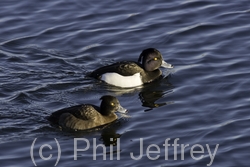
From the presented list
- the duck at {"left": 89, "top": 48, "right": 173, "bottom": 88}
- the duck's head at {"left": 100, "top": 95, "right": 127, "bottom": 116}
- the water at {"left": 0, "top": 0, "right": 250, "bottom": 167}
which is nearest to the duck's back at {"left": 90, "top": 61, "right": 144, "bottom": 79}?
the duck at {"left": 89, "top": 48, "right": 173, "bottom": 88}

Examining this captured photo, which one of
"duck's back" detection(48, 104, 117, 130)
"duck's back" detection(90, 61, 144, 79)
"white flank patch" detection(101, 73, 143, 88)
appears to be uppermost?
"duck's back" detection(90, 61, 144, 79)

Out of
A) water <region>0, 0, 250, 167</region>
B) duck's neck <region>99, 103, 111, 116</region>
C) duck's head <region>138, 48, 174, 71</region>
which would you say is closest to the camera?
water <region>0, 0, 250, 167</region>

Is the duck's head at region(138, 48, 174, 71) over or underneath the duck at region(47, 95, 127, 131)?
over

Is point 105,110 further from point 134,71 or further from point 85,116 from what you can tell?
point 134,71

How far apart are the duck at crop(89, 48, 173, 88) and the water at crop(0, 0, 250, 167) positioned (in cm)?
21

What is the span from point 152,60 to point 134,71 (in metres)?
0.51

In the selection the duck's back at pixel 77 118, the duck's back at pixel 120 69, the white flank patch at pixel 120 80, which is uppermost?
the duck's back at pixel 120 69

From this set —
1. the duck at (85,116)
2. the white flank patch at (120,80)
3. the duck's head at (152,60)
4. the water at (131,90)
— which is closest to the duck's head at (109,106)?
the duck at (85,116)

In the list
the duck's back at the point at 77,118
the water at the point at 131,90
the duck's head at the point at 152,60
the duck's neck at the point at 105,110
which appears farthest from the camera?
the duck's head at the point at 152,60

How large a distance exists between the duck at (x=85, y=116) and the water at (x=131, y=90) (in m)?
0.20

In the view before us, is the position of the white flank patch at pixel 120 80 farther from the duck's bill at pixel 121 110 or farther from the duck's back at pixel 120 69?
the duck's bill at pixel 121 110

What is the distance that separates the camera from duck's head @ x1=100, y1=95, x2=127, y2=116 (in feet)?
52.6

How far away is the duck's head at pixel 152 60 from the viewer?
1862 cm

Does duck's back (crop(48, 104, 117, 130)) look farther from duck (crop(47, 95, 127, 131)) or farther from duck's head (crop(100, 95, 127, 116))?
duck's head (crop(100, 95, 127, 116))
